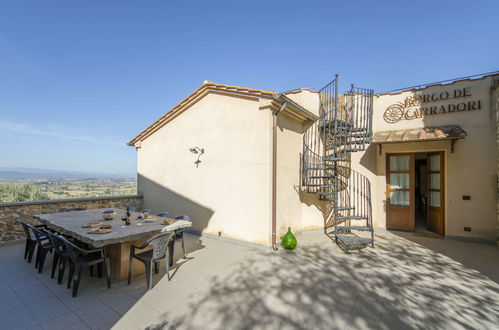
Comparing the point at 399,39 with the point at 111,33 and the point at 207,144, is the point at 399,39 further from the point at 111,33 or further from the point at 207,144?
the point at 111,33

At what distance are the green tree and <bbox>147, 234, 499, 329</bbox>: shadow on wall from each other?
10.7m

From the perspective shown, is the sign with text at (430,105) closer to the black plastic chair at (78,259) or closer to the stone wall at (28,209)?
the black plastic chair at (78,259)

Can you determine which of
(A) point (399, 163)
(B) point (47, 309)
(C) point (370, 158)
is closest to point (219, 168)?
(B) point (47, 309)

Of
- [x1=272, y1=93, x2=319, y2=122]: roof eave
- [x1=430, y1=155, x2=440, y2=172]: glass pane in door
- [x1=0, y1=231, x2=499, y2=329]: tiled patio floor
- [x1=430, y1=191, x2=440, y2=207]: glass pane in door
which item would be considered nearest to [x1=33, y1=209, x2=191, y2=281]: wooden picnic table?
[x1=0, y1=231, x2=499, y2=329]: tiled patio floor

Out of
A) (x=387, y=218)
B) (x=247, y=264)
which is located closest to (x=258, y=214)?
(x=247, y=264)

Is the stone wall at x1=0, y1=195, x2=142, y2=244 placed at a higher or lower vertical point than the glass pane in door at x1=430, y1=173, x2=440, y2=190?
lower

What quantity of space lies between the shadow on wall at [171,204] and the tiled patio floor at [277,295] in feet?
5.46

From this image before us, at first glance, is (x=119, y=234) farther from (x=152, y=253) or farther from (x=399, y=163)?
(x=399, y=163)

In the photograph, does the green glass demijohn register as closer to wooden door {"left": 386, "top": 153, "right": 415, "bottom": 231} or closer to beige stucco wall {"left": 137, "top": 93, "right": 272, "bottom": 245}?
beige stucco wall {"left": 137, "top": 93, "right": 272, "bottom": 245}

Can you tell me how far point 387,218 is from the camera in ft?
21.1

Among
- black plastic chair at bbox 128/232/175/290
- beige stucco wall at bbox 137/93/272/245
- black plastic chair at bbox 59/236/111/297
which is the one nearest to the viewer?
black plastic chair at bbox 59/236/111/297

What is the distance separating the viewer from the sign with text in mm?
5469

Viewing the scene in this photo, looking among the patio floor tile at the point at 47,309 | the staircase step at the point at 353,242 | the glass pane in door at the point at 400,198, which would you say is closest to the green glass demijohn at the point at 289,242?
the staircase step at the point at 353,242

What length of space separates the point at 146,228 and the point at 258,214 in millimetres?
2426
